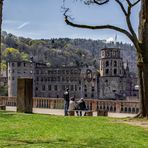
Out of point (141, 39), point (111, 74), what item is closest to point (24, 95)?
point (141, 39)

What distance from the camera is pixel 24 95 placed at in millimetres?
21250

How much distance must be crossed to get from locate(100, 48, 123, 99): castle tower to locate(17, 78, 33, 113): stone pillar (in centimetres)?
10443

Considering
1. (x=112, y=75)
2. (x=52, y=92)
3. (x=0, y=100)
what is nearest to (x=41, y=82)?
(x=52, y=92)

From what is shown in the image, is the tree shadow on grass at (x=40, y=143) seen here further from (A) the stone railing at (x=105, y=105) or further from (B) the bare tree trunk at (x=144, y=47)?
(A) the stone railing at (x=105, y=105)

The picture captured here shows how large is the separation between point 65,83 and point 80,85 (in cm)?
509

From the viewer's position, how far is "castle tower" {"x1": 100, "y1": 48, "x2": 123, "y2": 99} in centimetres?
12575

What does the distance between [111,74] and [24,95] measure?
107162 mm

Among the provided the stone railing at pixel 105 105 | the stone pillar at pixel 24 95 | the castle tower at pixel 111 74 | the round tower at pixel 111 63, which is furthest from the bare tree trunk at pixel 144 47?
the castle tower at pixel 111 74

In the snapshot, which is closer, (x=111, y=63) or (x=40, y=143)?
(x=40, y=143)

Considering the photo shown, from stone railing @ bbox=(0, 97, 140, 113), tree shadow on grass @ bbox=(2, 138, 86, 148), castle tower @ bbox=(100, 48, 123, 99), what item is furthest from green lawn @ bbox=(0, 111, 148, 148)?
castle tower @ bbox=(100, 48, 123, 99)

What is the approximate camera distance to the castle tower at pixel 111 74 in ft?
413

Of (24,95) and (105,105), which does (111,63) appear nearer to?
(105,105)

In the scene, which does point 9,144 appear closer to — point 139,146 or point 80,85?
point 139,146

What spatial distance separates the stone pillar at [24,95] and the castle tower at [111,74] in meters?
104
